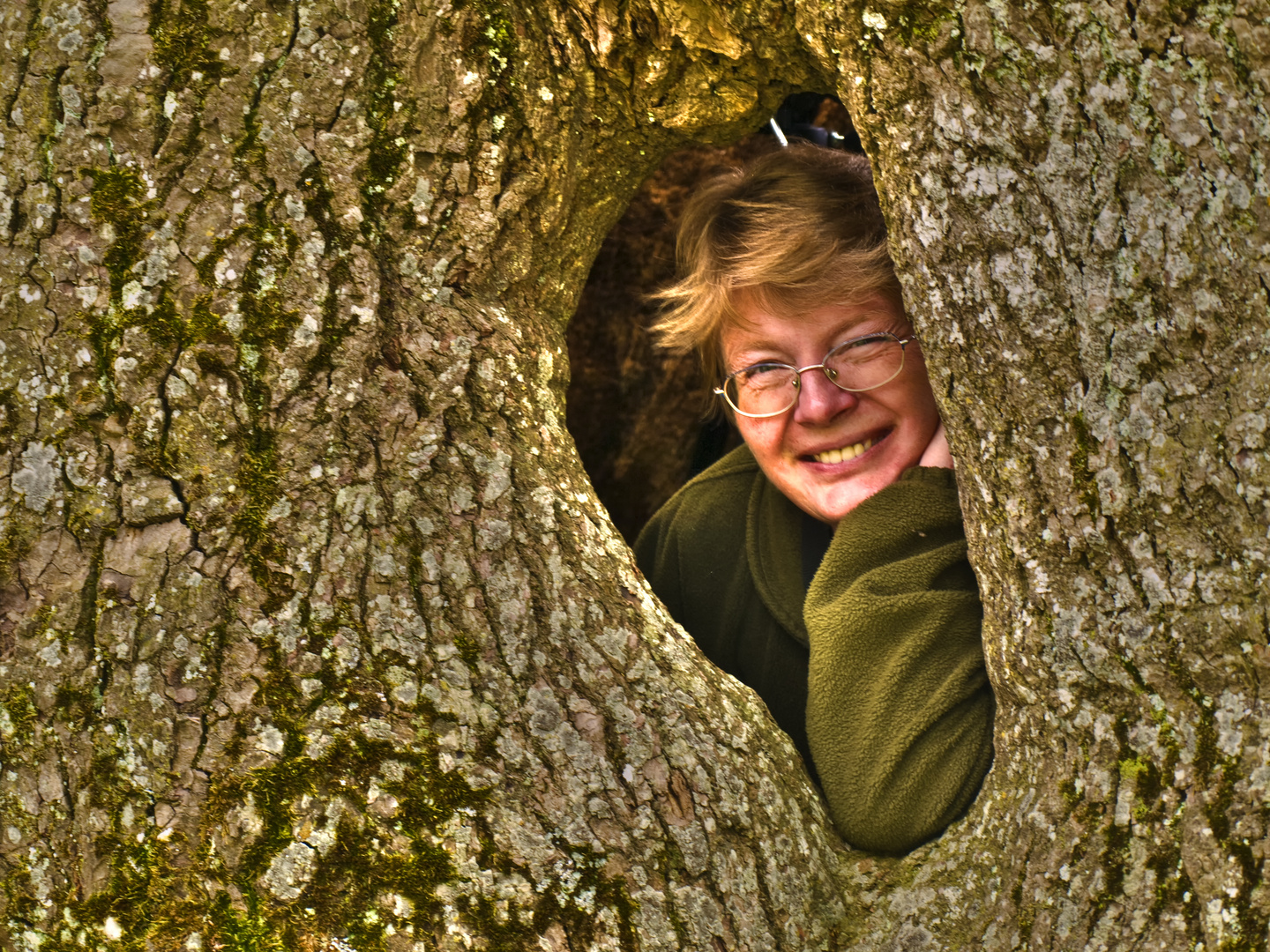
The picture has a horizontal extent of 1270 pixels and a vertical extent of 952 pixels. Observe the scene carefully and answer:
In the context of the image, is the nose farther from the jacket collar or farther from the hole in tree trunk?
the hole in tree trunk

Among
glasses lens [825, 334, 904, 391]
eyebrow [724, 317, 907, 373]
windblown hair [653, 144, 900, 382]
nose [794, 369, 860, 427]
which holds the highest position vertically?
windblown hair [653, 144, 900, 382]

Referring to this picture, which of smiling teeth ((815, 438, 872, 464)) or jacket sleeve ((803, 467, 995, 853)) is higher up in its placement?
smiling teeth ((815, 438, 872, 464))

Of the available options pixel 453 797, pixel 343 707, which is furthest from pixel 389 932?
pixel 343 707

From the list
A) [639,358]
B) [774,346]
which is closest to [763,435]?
[774,346]

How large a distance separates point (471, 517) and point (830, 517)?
1175mm

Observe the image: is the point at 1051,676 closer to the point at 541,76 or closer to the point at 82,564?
the point at 541,76

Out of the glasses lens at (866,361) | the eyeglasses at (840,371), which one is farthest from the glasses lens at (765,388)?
the glasses lens at (866,361)

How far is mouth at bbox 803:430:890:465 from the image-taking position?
2214mm

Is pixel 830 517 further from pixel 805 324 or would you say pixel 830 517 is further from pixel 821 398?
pixel 805 324

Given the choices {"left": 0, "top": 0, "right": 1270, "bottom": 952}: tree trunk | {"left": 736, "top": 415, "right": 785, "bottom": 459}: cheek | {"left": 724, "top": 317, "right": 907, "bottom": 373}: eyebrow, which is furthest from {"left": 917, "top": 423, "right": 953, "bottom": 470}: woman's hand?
{"left": 0, "top": 0, "right": 1270, "bottom": 952}: tree trunk

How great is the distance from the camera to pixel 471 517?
4.54 feet

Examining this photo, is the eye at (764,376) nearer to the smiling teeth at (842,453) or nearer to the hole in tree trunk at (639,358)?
the smiling teeth at (842,453)

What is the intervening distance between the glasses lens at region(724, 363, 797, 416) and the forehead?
0.17 feet

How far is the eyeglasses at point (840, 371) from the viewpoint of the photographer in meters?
2.14
